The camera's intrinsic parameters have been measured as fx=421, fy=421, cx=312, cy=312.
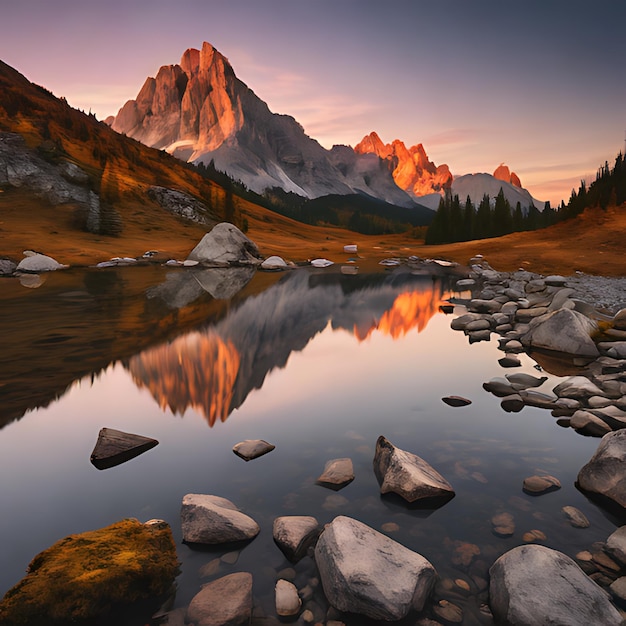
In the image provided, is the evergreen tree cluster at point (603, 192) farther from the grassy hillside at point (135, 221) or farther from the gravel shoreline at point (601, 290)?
the gravel shoreline at point (601, 290)

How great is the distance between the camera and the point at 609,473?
608 cm

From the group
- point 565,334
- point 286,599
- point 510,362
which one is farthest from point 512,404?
point 286,599

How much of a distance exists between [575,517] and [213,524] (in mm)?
4777

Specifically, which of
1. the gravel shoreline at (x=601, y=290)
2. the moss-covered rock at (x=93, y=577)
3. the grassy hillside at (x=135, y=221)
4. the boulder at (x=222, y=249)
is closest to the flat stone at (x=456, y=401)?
the moss-covered rock at (x=93, y=577)

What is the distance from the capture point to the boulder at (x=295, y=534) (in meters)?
4.95

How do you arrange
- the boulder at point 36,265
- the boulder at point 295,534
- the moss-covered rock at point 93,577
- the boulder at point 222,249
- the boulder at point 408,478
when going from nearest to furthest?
the moss-covered rock at point 93,577
the boulder at point 295,534
the boulder at point 408,478
the boulder at point 36,265
the boulder at point 222,249

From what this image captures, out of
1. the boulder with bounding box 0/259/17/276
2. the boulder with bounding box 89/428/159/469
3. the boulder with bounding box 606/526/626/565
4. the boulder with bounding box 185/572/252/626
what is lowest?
the boulder with bounding box 0/259/17/276

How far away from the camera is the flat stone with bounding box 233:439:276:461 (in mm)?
7484

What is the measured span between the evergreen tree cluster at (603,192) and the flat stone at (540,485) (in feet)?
267

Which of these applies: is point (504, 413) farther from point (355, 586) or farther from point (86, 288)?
point (86, 288)

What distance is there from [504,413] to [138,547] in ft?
26.0

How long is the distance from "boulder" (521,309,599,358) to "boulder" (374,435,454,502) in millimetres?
9784

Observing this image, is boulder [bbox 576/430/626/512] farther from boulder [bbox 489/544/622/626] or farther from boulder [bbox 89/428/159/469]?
boulder [bbox 89/428/159/469]

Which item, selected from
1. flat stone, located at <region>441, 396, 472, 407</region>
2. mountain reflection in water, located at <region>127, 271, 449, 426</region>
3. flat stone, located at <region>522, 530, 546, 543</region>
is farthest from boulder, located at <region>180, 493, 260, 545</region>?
flat stone, located at <region>441, 396, 472, 407</region>
